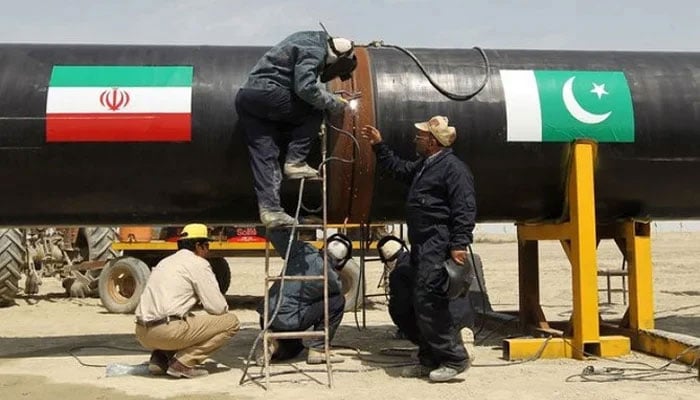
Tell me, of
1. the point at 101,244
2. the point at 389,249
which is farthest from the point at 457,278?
Result: the point at 101,244

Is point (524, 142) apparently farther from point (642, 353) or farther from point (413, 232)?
point (642, 353)

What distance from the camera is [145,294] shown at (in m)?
5.82

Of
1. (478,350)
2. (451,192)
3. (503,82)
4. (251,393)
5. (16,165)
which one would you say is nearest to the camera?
(251,393)

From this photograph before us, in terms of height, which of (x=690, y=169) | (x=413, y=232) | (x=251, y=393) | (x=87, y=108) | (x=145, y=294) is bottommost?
→ (x=251, y=393)

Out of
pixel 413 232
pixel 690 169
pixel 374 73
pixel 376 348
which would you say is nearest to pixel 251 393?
pixel 413 232

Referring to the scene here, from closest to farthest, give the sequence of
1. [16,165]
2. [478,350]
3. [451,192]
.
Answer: [451,192]
[16,165]
[478,350]

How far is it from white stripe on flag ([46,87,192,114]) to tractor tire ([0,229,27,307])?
6.65 m

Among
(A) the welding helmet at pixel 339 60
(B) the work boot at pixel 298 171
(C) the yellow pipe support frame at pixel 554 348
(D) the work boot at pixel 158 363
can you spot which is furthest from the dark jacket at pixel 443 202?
(D) the work boot at pixel 158 363

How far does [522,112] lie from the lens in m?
6.50

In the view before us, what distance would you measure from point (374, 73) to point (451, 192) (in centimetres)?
128

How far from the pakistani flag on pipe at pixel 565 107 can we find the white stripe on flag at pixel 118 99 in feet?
8.45

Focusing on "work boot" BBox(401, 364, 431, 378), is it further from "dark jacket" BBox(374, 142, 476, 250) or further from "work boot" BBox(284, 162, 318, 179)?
"work boot" BBox(284, 162, 318, 179)

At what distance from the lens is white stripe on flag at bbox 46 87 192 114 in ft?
20.2

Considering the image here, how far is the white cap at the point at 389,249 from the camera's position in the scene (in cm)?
767
